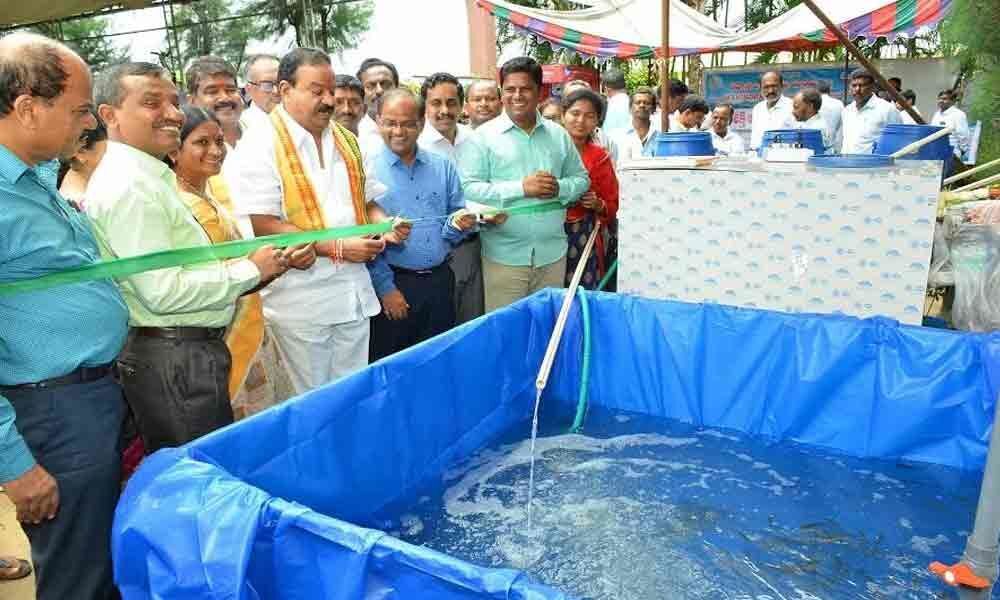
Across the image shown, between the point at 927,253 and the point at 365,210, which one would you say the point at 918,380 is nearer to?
the point at 927,253

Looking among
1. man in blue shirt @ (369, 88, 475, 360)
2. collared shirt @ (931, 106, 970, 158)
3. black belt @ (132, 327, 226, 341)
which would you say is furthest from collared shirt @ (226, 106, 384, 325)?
collared shirt @ (931, 106, 970, 158)

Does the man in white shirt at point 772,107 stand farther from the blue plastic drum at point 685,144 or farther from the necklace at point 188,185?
the necklace at point 188,185

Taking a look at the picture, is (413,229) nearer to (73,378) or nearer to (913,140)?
(73,378)

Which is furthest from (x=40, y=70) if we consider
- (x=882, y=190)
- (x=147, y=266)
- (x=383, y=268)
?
(x=882, y=190)

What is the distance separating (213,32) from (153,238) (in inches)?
1076

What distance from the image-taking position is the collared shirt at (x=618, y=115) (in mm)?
7158

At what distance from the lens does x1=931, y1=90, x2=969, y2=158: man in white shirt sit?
921 cm

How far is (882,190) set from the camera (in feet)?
8.61

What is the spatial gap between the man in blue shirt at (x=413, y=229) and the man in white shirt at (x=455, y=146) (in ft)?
1.04

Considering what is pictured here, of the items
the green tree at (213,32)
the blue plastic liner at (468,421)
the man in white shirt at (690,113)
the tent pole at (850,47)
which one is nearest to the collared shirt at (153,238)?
the blue plastic liner at (468,421)

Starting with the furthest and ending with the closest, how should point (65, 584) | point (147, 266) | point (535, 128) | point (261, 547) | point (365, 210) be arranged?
point (535, 128)
point (365, 210)
point (147, 266)
point (65, 584)
point (261, 547)

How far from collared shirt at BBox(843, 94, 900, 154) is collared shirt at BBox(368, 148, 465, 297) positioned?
5766mm

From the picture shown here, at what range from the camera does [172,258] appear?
198 centimetres

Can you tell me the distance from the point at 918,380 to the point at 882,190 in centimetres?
69
